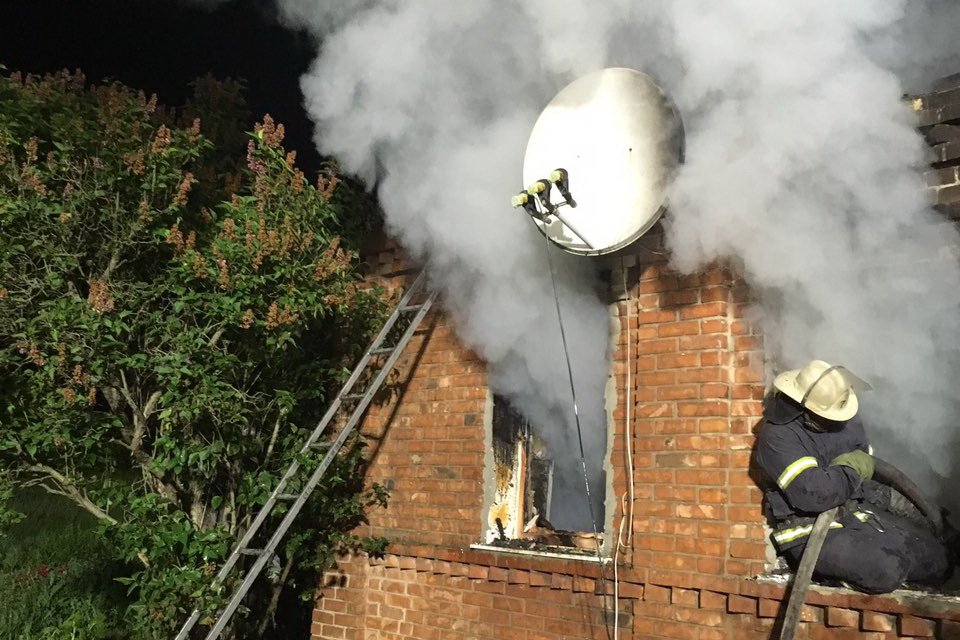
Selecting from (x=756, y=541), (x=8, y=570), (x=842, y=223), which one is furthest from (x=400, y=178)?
(x=8, y=570)

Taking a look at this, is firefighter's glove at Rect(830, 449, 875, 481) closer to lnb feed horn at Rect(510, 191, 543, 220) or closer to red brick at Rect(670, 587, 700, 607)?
red brick at Rect(670, 587, 700, 607)

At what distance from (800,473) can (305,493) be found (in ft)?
9.34

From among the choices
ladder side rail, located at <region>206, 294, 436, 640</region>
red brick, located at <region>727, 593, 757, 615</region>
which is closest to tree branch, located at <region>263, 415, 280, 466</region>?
ladder side rail, located at <region>206, 294, 436, 640</region>

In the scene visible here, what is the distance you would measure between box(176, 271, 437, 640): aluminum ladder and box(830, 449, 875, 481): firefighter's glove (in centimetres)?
263

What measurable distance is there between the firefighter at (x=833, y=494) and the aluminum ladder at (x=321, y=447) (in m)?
2.42

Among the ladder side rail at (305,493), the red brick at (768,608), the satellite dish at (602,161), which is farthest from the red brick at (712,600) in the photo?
the ladder side rail at (305,493)

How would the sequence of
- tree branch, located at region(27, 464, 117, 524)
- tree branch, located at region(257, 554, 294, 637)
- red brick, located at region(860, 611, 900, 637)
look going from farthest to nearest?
tree branch, located at region(257, 554, 294, 637) < tree branch, located at region(27, 464, 117, 524) < red brick, located at region(860, 611, 900, 637)

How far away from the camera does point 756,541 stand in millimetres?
3139

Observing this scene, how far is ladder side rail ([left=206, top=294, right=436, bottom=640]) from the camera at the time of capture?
13.2 feet

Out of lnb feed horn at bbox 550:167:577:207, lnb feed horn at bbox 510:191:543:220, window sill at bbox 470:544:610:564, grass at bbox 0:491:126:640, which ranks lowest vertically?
grass at bbox 0:491:126:640

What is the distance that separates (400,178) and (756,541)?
329cm

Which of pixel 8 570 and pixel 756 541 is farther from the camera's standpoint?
pixel 8 570

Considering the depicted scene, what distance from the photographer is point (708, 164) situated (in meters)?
3.42

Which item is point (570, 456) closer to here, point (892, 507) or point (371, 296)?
point (371, 296)
